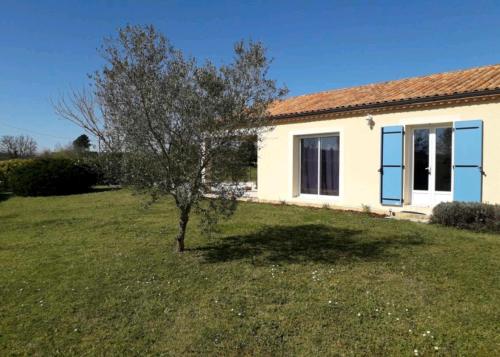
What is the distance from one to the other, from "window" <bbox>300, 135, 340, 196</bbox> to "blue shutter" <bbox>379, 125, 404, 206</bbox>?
1729 millimetres

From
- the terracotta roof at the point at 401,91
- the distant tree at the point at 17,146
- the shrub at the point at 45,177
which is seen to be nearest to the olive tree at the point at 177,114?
the terracotta roof at the point at 401,91

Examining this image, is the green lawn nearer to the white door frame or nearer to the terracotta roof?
the white door frame

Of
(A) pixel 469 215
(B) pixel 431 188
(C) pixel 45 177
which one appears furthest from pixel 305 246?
(C) pixel 45 177

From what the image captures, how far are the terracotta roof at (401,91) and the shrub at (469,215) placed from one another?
2.70 meters

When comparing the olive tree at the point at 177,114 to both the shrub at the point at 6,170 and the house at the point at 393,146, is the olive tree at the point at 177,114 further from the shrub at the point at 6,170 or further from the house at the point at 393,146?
the shrub at the point at 6,170

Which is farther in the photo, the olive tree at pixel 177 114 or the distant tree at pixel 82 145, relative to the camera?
the distant tree at pixel 82 145

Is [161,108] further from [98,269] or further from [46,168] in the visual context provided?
[46,168]

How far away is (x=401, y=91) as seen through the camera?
10.7 meters

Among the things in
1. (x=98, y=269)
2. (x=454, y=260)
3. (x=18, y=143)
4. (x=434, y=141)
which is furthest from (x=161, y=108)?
(x=18, y=143)

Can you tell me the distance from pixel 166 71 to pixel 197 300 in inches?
131

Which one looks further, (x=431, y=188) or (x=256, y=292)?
(x=431, y=188)

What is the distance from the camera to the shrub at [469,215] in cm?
773

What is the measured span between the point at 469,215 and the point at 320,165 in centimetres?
498

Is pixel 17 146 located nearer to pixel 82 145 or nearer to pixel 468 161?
pixel 82 145
